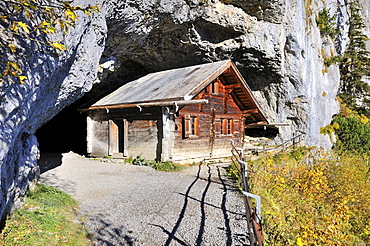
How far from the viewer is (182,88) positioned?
42.9 ft

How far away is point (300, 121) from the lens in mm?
21750

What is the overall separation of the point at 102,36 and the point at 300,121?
57.0 ft

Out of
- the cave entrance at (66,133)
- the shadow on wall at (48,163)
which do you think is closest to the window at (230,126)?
the cave entrance at (66,133)

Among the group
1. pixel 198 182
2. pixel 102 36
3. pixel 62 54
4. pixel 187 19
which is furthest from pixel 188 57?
pixel 62 54

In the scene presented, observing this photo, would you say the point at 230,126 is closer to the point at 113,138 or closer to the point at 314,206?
the point at 113,138

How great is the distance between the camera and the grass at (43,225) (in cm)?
440

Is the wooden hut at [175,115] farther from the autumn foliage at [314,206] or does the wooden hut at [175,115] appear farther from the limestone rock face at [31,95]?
the autumn foliage at [314,206]

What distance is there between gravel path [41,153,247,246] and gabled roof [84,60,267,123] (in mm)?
3680

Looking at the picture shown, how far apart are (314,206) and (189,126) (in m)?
8.20

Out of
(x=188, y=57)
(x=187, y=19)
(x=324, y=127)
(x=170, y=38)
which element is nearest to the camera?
(x=187, y=19)

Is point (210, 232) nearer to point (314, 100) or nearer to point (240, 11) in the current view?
point (240, 11)

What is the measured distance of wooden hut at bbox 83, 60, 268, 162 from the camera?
519 inches

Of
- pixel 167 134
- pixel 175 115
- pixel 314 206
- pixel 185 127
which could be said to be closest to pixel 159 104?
pixel 175 115

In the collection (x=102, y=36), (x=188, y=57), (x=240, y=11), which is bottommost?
(x=102, y=36)
